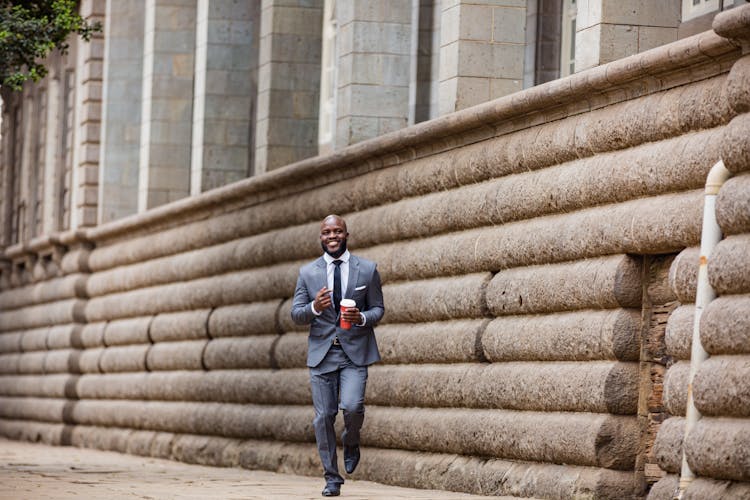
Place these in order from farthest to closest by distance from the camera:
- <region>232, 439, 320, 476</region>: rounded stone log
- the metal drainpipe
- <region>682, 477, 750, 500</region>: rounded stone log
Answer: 1. <region>232, 439, 320, 476</region>: rounded stone log
2. the metal drainpipe
3. <region>682, 477, 750, 500</region>: rounded stone log

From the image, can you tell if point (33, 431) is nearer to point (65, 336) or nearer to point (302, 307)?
point (65, 336)

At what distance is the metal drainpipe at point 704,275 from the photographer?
10.9 metres

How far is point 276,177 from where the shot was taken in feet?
67.7

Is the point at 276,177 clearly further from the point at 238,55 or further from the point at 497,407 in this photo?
the point at 497,407

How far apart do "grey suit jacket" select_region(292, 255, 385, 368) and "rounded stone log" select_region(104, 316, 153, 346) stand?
467 inches

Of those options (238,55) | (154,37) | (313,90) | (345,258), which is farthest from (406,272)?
(154,37)

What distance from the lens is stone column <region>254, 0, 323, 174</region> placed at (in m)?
22.0

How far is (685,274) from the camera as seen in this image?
11.5 meters

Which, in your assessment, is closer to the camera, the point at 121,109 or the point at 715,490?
the point at 715,490

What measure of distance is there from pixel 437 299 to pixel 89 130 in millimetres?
15772

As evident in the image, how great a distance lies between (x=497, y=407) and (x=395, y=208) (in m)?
3.31

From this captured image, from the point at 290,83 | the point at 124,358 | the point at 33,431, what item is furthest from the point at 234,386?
the point at 33,431

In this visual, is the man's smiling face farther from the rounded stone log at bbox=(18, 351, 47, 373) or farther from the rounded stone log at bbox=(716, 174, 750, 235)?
the rounded stone log at bbox=(18, 351, 47, 373)

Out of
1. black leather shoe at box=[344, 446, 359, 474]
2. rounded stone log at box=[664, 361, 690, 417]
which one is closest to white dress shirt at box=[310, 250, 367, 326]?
black leather shoe at box=[344, 446, 359, 474]
